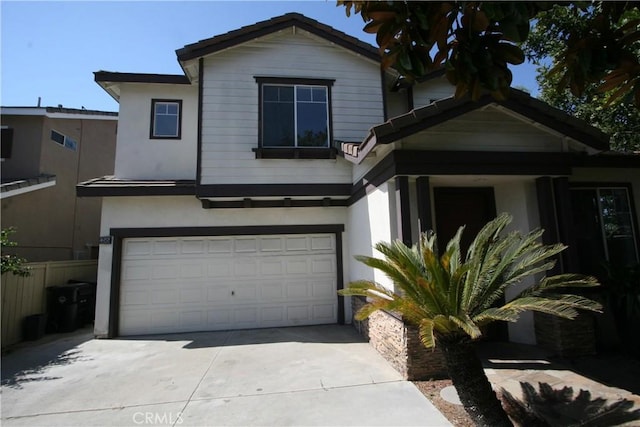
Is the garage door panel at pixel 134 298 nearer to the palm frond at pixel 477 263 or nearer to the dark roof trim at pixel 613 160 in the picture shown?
the palm frond at pixel 477 263

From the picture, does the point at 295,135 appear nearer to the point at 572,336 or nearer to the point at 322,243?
the point at 322,243

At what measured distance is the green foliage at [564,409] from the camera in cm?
371

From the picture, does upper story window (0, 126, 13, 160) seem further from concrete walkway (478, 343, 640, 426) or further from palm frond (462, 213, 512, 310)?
concrete walkway (478, 343, 640, 426)

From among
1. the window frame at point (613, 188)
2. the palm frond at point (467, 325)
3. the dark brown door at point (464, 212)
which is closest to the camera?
the palm frond at point (467, 325)

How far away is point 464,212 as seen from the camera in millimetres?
6918

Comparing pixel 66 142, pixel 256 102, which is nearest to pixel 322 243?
pixel 256 102

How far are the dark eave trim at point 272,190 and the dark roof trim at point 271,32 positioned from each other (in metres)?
3.25

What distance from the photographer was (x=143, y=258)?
27.7ft

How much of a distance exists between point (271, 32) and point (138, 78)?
377 centimetres

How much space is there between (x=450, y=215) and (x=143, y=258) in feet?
24.2

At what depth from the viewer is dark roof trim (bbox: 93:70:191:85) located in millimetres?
8805

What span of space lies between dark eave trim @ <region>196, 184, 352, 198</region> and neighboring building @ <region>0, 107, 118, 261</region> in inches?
266

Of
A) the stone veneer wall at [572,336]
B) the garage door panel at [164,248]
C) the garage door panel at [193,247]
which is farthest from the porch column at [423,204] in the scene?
the garage door panel at [164,248]

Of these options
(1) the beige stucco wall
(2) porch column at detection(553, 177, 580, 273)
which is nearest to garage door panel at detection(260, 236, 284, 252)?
(2) porch column at detection(553, 177, 580, 273)
